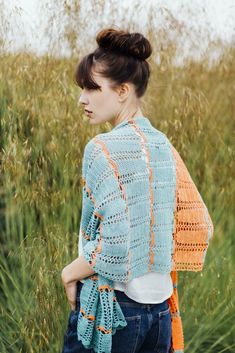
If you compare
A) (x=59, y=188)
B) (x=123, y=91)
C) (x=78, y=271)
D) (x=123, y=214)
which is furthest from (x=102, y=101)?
(x=59, y=188)

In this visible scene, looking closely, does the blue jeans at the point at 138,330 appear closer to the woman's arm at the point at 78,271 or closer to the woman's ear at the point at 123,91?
the woman's arm at the point at 78,271

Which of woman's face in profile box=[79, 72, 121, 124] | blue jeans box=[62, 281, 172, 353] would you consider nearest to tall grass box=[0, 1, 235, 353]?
blue jeans box=[62, 281, 172, 353]

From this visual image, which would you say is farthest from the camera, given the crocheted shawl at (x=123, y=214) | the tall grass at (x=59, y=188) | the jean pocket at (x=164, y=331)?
the tall grass at (x=59, y=188)

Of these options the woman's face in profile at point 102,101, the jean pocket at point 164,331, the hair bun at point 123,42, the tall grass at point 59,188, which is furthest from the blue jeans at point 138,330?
the tall grass at point 59,188

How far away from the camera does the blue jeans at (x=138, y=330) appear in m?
1.39

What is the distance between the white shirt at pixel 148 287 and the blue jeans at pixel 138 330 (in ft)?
0.04

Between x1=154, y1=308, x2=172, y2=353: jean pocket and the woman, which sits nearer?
the woman

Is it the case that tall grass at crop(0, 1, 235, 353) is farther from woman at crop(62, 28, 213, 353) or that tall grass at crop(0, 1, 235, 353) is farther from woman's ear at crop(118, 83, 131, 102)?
woman's ear at crop(118, 83, 131, 102)

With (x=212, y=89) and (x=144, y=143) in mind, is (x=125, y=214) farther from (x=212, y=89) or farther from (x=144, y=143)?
(x=212, y=89)

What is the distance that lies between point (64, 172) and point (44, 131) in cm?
23

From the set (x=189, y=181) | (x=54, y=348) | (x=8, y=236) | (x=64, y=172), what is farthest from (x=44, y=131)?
(x=189, y=181)

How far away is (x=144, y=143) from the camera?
1385 mm

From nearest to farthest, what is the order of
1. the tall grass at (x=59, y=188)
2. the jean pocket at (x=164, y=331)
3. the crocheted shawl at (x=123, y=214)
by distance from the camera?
the crocheted shawl at (x=123, y=214), the jean pocket at (x=164, y=331), the tall grass at (x=59, y=188)

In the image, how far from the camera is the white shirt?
4.58 ft
